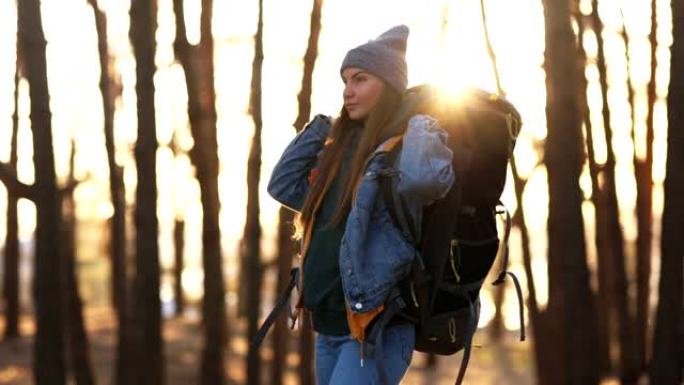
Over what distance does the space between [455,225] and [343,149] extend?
1.52 ft

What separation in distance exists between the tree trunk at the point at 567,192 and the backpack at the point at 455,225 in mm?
2323

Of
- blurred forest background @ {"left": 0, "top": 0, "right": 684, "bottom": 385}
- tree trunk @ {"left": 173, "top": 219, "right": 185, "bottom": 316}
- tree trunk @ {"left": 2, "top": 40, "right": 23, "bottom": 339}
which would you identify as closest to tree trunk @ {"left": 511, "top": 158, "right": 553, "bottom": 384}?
blurred forest background @ {"left": 0, "top": 0, "right": 684, "bottom": 385}

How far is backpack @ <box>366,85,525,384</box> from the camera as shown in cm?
359

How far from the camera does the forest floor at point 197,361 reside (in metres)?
14.5

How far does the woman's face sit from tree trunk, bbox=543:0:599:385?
7.75 ft

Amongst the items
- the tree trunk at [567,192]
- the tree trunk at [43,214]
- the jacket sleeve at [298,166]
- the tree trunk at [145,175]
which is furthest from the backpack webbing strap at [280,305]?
the tree trunk at [145,175]

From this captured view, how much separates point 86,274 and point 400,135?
34.6 meters

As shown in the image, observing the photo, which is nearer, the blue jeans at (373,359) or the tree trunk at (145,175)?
the blue jeans at (373,359)

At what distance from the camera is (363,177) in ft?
11.8

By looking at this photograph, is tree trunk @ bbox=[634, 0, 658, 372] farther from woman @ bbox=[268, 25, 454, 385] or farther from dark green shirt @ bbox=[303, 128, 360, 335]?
dark green shirt @ bbox=[303, 128, 360, 335]

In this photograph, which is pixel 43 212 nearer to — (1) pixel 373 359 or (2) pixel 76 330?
(1) pixel 373 359

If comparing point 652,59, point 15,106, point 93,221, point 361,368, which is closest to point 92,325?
point 15,106

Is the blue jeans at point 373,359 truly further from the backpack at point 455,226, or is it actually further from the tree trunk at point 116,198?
the tree trunk at point 116,198

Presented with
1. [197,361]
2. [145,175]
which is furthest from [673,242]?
[197,361]
